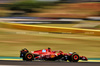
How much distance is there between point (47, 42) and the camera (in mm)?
11023

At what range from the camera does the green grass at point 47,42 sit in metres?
9.43

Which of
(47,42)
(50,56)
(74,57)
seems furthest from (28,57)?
(47,42)

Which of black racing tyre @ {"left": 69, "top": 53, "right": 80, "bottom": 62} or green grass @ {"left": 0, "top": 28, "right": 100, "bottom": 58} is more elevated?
green grass @ {"left": 0, "top": 28, "right": 100, "bottom": 58}

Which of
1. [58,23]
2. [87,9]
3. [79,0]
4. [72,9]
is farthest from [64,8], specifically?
[58,23]

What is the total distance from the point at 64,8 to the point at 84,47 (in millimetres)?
18526

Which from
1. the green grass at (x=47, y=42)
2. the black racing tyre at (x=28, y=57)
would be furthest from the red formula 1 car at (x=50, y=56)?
the green grass at (x=47, y=42)

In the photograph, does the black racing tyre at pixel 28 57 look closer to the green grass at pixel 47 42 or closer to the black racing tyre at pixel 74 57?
the black racing tyre at pixel 74 57

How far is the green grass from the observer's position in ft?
30.9

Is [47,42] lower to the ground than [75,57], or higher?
higher

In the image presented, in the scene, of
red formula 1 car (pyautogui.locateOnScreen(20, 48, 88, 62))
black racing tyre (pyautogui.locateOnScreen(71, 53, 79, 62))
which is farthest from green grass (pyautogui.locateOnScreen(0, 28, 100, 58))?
Answer: black racing tyre (pyautogui.locateOnScreen(71, 53, 79, 62))

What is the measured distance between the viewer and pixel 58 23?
17.8m

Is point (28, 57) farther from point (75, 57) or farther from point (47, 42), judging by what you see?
point (47, 42)

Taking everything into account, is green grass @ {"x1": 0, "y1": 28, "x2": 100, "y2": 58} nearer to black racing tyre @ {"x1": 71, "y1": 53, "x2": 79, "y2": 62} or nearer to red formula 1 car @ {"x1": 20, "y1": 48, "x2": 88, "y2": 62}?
red formula 1 car @ {"x1": 20, "y1": 48, "x2": 88, "y2": 62}

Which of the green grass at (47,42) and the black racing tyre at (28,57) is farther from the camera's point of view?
the green grass at (47,42)
